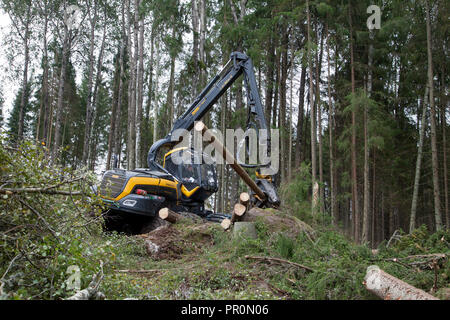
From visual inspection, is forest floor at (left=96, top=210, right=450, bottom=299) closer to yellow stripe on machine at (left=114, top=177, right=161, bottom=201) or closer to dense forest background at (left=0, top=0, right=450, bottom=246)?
yellow stripe on machine at (left=114, top=177, right=161, bottom=201)

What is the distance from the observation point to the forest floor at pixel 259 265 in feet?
14.1

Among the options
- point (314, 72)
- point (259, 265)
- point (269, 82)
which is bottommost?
point (259, 265)

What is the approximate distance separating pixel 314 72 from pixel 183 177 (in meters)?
11.7

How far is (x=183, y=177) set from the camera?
29.5 feet

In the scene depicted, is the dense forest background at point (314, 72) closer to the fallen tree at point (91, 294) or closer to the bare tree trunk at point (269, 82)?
the bare tree trunk at point (269, 82)

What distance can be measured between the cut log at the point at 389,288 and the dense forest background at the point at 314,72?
491 centimetres

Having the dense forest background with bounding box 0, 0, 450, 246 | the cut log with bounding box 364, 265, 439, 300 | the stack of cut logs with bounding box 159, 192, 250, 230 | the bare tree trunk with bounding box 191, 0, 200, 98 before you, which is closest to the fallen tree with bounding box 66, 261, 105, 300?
the cut log with bounding box 364, 265, 439, 300

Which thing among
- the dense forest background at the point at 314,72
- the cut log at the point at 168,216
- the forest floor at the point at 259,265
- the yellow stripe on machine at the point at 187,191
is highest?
the dense forest background at the point at 314,72

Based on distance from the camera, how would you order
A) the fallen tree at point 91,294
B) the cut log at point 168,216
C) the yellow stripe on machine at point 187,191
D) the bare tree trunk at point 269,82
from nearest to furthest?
the fallen tree at point 91,294 < the cut log at point 168,216 < the yellow stripe on machine at point 187,191 < the bare tree trunk at point 269,82

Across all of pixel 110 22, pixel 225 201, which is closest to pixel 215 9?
pixel 110 22

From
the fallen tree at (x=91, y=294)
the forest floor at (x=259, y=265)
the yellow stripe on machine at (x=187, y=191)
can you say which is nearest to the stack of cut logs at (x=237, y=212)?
the forest floor at (x=259, y=265)

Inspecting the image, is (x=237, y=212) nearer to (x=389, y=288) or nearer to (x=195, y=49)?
(x=389, y=288)

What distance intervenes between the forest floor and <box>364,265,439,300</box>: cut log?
16cm

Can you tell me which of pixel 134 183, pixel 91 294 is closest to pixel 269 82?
pixel 134 183
